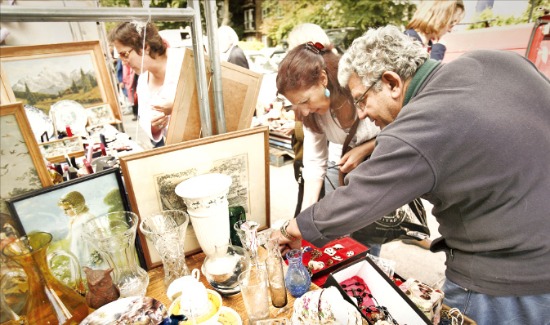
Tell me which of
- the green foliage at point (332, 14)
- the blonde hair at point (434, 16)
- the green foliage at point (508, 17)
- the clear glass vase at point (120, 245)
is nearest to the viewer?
the clear glass vase at point (120, 245)

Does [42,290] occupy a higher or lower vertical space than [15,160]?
lower

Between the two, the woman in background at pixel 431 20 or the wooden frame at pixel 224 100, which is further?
the woman in background at pixel 431 20

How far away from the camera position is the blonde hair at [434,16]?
2570mm

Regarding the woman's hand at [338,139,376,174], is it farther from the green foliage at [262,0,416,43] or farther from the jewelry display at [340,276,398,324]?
the green foliage at [262,0,416,43]

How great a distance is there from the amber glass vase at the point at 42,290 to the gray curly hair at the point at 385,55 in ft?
3.46

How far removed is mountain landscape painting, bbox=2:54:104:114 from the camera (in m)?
2.13

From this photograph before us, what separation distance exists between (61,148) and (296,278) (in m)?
1.70

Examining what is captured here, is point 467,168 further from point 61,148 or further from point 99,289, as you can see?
point 61,148

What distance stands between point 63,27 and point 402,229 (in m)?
3.84

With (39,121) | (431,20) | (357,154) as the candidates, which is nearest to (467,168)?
(357,154)

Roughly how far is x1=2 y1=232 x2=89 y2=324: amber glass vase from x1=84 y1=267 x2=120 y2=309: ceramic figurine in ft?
0.12

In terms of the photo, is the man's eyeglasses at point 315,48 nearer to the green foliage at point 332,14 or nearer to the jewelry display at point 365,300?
the jewelry display at point 365,300

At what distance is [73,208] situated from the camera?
83cm

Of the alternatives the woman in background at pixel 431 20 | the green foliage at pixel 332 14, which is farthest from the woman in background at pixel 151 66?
the green foliage at pixel 332 14
